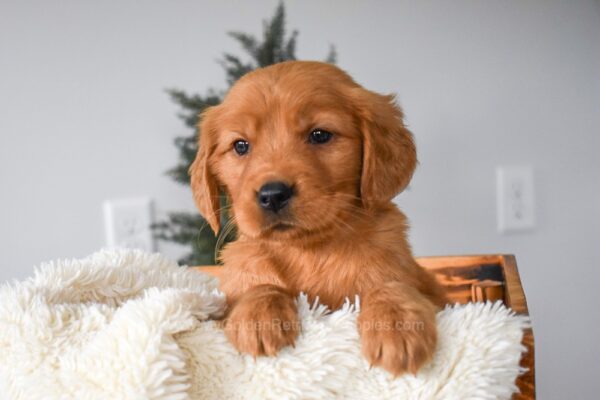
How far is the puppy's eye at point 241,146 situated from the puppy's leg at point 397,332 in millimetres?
462

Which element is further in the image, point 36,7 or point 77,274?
point 36,7

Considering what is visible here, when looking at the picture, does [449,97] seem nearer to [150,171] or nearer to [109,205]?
[150,171]

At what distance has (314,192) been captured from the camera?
1.01 m

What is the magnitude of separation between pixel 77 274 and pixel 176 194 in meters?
1.59

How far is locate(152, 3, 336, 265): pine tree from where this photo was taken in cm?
230

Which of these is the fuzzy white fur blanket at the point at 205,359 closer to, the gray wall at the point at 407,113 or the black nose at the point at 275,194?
the black nose at the point at 275,194

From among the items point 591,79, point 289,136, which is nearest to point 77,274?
point 289,136

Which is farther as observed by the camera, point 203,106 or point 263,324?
point 203,106

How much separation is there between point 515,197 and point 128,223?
2053mm

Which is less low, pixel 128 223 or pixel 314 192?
pixel 314 192

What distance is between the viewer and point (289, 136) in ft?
3.59

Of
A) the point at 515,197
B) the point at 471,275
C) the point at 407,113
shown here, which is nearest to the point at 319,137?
the point at 471,275

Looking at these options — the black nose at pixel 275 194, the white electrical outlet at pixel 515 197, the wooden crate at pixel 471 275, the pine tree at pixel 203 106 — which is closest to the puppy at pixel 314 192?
the black nose at pixel 275 194

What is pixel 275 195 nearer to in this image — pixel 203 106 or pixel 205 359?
pixel 205 359
